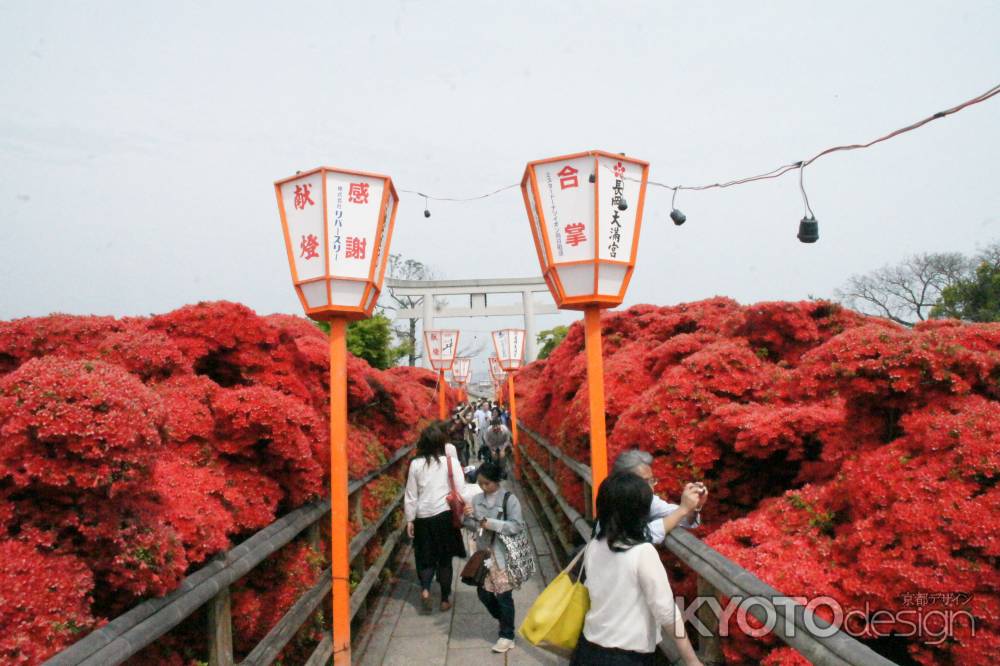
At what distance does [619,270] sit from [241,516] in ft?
7.48

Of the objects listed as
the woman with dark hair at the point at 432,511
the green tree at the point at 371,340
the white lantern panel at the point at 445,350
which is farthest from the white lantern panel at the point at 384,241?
the green tree at the point at 371,340

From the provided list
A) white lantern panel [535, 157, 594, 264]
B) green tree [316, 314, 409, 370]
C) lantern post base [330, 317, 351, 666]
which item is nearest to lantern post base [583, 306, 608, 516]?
white lantern panel [535, 157, 594, 264]

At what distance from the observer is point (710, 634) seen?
2.48m

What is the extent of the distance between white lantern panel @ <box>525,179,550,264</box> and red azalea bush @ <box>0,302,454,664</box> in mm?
1630

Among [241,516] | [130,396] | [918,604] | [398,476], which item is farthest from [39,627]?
[398,476]

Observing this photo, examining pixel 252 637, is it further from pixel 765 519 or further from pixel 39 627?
pixel 765 519

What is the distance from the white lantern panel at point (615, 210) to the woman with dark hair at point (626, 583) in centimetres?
145

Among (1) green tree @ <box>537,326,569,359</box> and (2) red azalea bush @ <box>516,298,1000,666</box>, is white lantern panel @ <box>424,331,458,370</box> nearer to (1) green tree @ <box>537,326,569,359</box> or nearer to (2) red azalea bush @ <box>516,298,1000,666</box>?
(2) red azalea bush @ <box>516,298,1000,666</box>

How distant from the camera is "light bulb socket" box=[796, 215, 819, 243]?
10.2ft

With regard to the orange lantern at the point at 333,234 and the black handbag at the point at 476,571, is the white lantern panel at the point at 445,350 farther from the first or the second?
the orange lantern at the point at 333,234

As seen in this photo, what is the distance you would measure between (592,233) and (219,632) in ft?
8.21

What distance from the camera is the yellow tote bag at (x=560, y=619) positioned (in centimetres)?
255

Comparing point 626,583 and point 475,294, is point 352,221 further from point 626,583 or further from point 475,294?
point 475,294

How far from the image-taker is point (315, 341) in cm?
532
